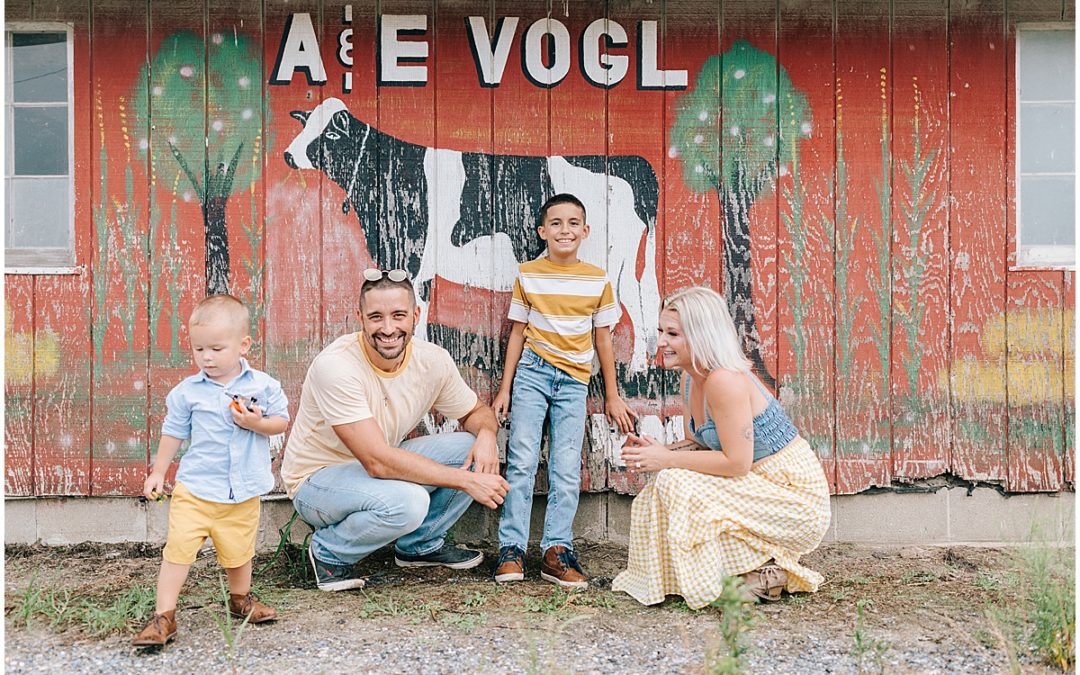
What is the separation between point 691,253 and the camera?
4.10 metres

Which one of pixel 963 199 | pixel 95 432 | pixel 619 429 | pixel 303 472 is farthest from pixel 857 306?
pixel 95 432

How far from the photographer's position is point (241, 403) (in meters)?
2.95

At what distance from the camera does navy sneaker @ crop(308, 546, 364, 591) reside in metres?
3.53

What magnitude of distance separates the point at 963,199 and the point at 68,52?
4.10 metres

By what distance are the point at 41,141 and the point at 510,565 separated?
9.28 ft

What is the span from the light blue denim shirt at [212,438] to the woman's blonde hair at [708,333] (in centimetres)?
151


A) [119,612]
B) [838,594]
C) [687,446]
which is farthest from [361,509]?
[838,594]

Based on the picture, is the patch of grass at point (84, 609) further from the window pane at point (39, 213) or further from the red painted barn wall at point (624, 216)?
the window pane at point (39, 213)

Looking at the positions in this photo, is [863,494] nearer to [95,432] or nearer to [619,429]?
[619,429]

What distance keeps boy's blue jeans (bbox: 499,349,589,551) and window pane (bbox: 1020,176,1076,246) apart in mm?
2248

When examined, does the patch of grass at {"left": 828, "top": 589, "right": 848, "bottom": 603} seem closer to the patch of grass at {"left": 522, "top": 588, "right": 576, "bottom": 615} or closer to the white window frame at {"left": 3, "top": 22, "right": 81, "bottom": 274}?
the patch of grass at {"left": 522, "top": 588, "right": 576, "bottom": 615}

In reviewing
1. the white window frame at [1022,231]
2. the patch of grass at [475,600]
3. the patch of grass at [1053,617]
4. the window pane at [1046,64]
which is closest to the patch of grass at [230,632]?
the patch of grass at [475,600]

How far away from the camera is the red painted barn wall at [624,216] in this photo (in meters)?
4.03

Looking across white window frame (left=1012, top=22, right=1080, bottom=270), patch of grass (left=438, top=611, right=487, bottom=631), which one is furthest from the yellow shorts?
white window frame (left=1012, top=22, right=1080, bottom=270)
